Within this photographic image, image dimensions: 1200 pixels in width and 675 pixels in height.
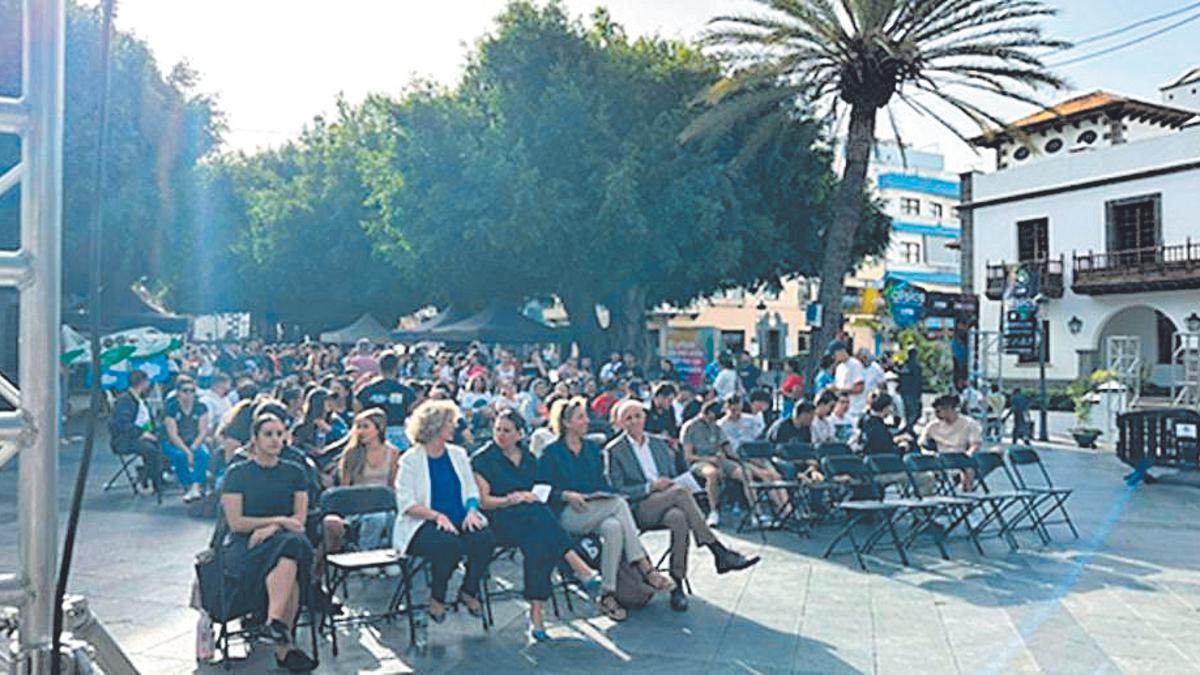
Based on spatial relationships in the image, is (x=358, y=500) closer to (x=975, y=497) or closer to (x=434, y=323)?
(x=975, y=497)

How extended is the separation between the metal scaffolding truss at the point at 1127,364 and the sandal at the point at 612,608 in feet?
55.2

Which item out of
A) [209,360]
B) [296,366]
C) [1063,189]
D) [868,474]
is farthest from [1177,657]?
[1063,189]

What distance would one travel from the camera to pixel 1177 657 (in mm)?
5746

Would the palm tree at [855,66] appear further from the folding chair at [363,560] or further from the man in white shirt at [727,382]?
the folding chair at [363,560]

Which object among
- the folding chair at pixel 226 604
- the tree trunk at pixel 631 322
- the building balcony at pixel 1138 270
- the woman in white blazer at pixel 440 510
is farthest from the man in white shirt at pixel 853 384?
the building balcony at pixel 1138 270

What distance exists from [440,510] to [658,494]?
1680 mm

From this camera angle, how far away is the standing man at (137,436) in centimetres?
1119

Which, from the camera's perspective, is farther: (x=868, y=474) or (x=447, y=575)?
(x=868, y=474)

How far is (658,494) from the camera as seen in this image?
7316 millimetres

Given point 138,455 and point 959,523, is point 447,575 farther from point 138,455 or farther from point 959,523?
point 138,455

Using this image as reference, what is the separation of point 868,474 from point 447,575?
4.31 metres

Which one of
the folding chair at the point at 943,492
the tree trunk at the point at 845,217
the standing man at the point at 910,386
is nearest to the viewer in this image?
the folding chair at the point at 943,492

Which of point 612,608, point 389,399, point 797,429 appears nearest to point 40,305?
point 612,608

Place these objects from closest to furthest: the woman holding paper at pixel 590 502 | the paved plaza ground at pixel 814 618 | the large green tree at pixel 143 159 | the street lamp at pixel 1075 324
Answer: the paved plaza ground at pixel 814 618
the woman holding paper at pixel 590 502
the large green tree at pixel 143 159
the street lamp at pixel 1075 324
